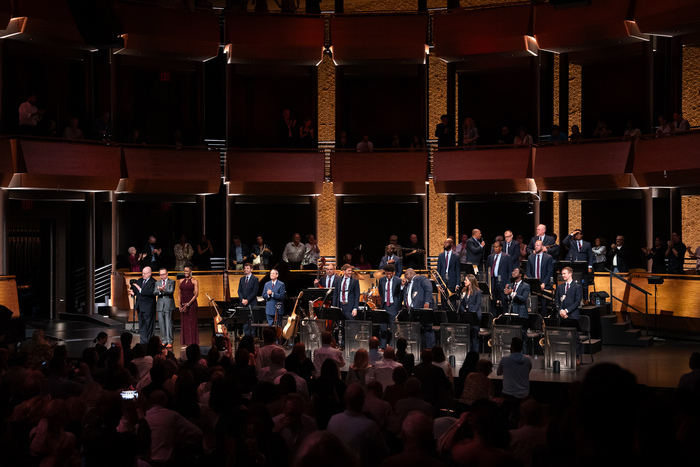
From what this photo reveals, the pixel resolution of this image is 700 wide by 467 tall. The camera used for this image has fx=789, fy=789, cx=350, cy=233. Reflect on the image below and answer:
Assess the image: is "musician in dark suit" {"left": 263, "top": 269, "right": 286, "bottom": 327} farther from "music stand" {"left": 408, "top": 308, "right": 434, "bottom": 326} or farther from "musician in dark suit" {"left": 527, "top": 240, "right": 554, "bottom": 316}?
"musician in dark suit" {"left": 527, "top": 240, "right": 554, "bottom": 316}

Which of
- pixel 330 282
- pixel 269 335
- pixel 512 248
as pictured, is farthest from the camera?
pixel 512 248

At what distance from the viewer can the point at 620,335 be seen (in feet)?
56.5

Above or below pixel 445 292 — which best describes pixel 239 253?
above

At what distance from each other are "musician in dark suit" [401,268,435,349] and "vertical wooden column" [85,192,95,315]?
997 centimetres

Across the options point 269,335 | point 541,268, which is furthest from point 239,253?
point 269,335

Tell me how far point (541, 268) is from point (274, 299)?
575cm

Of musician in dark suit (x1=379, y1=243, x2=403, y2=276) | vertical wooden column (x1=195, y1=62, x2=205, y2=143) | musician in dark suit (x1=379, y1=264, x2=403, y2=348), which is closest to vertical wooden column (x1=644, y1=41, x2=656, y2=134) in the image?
musician in dark suit (x1=379, y1=243, x2=403, y2=276)

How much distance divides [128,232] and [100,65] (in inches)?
190

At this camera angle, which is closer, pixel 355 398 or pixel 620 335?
pixel 355 398

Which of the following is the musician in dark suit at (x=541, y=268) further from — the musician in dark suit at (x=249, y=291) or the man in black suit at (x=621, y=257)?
the musician in dark suit at (x=249, y=291)

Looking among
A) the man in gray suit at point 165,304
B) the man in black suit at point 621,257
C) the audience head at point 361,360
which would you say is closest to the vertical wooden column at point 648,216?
the man in black suit at point 621,257

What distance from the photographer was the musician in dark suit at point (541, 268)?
1661 cm

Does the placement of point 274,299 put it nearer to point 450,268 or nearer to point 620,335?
point 450,268

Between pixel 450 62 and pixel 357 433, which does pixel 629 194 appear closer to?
pixel 450 62
